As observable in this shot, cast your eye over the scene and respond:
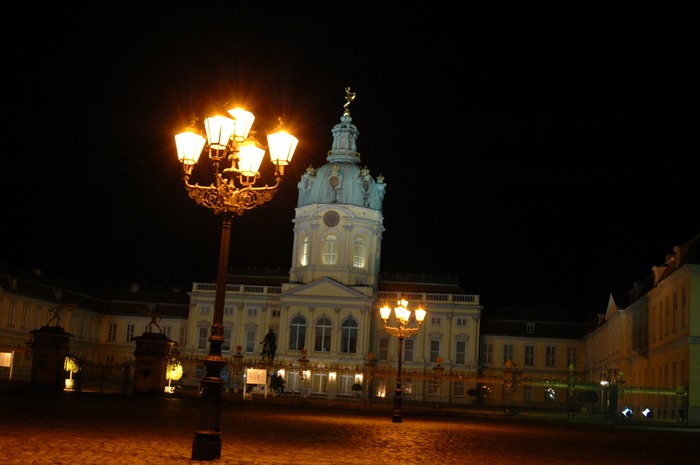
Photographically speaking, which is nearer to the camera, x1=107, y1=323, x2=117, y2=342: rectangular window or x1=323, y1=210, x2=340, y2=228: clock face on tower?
x1=323, y1=210, x2=340, y2=228: clock face on tower

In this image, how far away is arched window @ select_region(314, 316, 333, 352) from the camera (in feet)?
275

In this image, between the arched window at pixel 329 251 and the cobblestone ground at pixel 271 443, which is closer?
the cobblestone ground at pixel 271 443

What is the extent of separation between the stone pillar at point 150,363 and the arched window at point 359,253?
44468 mm

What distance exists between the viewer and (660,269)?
55.1 metres

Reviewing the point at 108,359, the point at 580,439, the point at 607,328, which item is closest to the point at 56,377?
the point at 580,439

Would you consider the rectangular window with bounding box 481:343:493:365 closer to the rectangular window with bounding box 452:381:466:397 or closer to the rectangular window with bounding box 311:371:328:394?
the rectangular window with bounding box 452:381:466:397

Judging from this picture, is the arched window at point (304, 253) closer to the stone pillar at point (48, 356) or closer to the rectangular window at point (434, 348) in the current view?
the rectangular window at point (434, 348)

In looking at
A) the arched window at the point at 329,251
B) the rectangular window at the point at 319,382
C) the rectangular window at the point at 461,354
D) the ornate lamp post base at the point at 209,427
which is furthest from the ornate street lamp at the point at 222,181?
the rectangular window at the point at 461,354

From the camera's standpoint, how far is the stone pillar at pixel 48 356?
1572 inches

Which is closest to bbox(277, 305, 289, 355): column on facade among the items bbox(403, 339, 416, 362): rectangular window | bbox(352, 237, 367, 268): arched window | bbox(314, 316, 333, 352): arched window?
bbox(314, 316, 333, 352): arched window

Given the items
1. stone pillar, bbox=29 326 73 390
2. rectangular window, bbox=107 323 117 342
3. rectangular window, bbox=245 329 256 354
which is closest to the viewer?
stone pillar, bbox=29 326 73 390

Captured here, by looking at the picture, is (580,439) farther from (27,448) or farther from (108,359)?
(108,359)

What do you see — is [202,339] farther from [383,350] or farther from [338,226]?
[383,350]

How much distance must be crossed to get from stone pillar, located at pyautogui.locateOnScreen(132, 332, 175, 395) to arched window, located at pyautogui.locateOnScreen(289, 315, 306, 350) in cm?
4204
